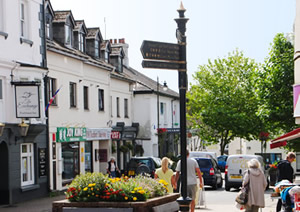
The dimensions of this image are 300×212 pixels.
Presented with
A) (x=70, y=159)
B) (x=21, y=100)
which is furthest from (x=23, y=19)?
(x=70, y=159)

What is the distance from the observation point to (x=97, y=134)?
117 ft

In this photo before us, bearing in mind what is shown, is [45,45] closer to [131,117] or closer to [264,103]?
[264,103]

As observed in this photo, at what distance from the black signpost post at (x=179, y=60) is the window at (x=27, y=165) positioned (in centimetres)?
1557

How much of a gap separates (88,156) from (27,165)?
9366 millimetres

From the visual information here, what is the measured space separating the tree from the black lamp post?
43.9m

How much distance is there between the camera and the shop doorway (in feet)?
77.7

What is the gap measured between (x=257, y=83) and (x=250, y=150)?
39079 mm

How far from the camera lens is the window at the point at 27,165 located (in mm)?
25453

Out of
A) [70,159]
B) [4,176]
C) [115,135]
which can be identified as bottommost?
[4,176]

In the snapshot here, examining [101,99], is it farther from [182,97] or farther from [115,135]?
[182,97]

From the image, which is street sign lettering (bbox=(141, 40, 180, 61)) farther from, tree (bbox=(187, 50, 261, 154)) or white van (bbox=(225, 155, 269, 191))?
tree (bbox=(187, 50, 261, 154))

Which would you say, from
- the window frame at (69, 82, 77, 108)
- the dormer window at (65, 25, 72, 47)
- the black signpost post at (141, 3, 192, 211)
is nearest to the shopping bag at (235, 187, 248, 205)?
the black signpost post at (141, 3, 192, 211)

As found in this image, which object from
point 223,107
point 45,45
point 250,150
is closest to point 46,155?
point 45,45

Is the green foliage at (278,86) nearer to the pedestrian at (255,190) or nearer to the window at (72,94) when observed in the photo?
the window at (72,94)
